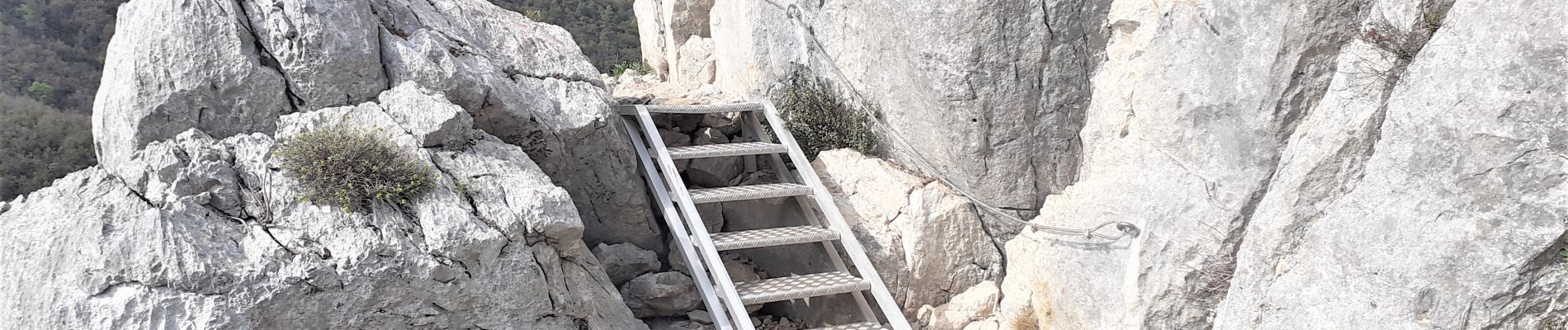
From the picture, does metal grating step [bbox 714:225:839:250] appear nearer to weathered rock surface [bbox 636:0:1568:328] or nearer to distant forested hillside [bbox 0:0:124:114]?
weathered rock surface [bbox 636:0:1568:328]

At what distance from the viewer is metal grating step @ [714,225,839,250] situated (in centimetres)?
617

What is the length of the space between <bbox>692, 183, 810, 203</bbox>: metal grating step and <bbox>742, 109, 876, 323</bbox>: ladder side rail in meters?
0.20

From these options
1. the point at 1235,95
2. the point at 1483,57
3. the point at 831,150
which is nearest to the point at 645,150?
the point at 831,150

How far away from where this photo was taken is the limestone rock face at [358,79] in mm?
5109

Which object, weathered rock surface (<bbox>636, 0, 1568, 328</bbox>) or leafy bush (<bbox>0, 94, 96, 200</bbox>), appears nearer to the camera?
weathered rock surface (<bbox>636, 0, 1568, 328</bbox>)

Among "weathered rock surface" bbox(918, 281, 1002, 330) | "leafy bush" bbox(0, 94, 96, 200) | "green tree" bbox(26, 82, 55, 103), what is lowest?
"leafy bush" bbox(0, 94, 96, 200)

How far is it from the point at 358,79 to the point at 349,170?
88 cm

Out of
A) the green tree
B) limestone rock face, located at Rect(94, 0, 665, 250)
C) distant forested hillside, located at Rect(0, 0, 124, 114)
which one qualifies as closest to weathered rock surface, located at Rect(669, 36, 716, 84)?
limestone rock face, located at Rect(94, 0, 665, 250)

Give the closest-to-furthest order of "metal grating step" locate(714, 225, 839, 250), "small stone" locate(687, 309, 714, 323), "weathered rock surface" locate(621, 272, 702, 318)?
"metal grating step" locate(714, 225, 839, 250) < "weathered rock surface" locate(621, 272, 702, 318) < "small stone" locate(687, 309, 714, 323)

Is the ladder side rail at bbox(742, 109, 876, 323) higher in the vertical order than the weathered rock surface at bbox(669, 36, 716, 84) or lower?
lower

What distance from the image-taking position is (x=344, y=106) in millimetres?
5410

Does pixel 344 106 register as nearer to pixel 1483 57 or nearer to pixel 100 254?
pixel 100 254

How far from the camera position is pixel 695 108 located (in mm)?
7066

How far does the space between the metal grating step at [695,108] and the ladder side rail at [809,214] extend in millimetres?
256
